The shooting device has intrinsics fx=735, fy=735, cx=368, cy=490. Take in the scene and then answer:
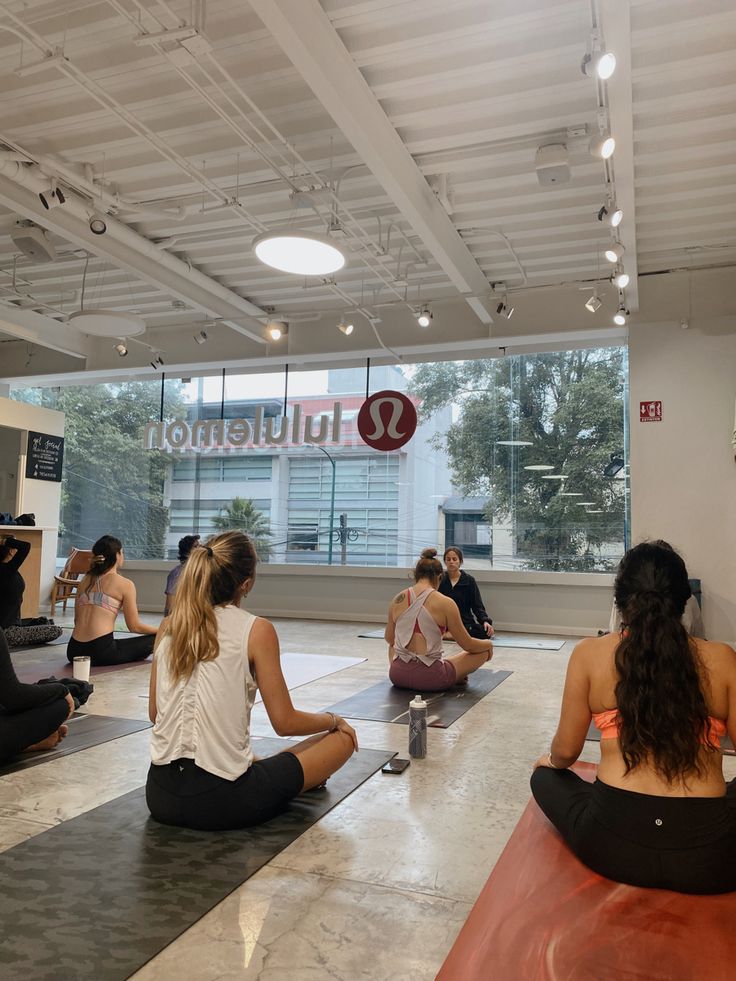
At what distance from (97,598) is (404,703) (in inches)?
100

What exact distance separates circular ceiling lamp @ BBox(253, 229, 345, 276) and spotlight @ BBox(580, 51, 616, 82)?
2012 millimetres

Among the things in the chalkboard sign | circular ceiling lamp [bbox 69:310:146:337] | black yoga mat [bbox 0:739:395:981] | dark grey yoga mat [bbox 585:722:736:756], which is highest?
circular ceiling lamp [bbox 69:310:146:337]

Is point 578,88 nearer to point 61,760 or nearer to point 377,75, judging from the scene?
point 377,75

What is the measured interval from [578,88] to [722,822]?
4.43 meters

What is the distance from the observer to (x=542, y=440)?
9500 millimetres

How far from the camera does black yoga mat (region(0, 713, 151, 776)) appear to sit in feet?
11.6

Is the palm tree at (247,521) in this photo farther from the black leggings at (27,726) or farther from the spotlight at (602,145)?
the spotlight at (602,145)

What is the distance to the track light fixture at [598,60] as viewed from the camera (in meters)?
3.67

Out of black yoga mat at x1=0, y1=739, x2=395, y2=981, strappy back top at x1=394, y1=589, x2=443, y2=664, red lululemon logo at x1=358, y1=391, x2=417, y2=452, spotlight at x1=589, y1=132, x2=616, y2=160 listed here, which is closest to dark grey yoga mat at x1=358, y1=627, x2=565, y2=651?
red lululemon logo at x1=358, y1=391, x2=417, y2=452

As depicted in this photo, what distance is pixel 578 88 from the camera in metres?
4.71

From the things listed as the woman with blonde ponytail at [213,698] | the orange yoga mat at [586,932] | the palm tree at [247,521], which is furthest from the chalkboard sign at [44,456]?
the orange yoga mat at [586,932]

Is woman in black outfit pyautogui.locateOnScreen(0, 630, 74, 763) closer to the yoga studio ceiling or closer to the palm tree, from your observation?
the yoga studio ceiling

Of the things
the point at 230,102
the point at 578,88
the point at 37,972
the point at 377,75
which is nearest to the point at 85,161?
the point at 230,102

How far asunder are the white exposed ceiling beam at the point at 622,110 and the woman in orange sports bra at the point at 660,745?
293 cm
